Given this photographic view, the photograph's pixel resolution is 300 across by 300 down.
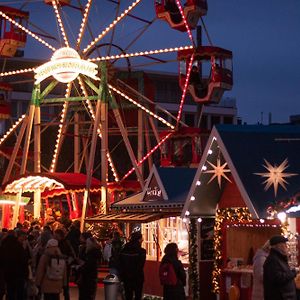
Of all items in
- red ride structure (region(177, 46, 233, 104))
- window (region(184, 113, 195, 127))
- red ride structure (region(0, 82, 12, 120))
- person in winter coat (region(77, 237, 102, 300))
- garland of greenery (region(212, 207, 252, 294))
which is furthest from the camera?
window (region(184, 113, 195, 127))

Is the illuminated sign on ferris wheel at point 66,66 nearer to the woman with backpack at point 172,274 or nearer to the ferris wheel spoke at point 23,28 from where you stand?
the ferris wheel spoke at point 23,28

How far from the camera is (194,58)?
3591 cm

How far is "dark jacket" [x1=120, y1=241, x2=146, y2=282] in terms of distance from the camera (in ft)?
59.2

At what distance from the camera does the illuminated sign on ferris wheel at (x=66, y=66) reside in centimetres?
3647

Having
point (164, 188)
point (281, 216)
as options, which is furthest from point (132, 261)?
point (164, 188)

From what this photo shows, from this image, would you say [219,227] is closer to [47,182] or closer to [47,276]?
[47,276]

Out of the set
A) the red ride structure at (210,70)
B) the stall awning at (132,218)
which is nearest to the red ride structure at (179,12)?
the red ride structure at (210,70)

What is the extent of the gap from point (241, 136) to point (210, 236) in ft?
14.3

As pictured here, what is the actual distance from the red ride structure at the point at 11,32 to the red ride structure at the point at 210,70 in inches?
341

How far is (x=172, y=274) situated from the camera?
52.7ft

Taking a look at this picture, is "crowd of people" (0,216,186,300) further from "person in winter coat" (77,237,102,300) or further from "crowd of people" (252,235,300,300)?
"crowd of people" (252,235,300,300)

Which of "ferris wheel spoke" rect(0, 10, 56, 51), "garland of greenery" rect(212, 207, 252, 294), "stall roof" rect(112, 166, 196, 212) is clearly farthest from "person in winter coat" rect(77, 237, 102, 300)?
"ferris wheel spoke" rect(0, 10, 56, 51)

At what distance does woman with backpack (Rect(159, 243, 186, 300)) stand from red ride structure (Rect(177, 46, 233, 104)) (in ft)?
65.5

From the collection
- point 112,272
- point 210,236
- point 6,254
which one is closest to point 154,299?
point 210,236
